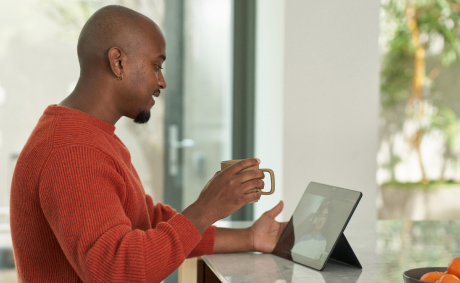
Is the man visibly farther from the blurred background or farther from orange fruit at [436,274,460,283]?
the blurred background

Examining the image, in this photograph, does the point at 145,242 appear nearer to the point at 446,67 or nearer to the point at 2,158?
the point at 2,158

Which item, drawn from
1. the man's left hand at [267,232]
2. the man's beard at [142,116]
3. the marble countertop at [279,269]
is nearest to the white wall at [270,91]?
the man's left hand at [267,232]

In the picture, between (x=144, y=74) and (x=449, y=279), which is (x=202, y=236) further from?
(x=449, y=279)

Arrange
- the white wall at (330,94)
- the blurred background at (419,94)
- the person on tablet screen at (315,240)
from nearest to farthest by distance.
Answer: the person on tablet screen at (315,240), the white wall at (330,94), the blurred background at (419,94)

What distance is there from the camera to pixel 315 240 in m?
1.17

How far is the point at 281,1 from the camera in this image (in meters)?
2.25

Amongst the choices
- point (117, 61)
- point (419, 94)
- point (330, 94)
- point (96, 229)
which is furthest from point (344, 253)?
point (419, 94)

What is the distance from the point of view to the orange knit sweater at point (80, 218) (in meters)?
0.87

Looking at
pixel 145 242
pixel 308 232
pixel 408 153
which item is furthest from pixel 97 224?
pixel 408 153

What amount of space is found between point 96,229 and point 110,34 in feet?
1.49

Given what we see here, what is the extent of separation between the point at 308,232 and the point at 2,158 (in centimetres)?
178

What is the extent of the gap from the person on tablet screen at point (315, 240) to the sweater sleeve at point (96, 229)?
1.12 feet

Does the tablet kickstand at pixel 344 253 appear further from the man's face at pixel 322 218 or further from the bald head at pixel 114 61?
the bald head at pixel 114 61

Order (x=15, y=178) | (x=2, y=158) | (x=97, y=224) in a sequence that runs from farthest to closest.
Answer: (x=2, y=158)
(x=15, y=178)
(x=97, y=224)
